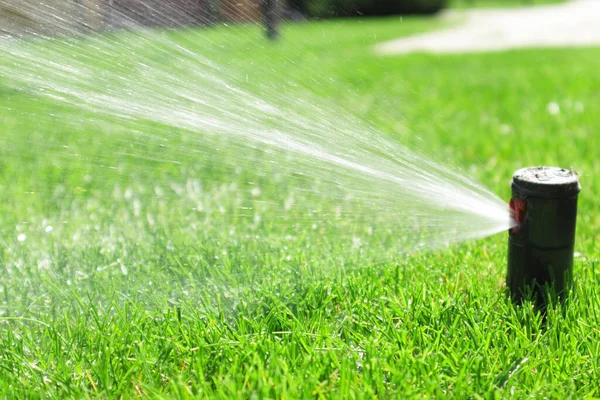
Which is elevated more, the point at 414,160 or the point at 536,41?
the point at 536,41

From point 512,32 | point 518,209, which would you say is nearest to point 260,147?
point 518,209

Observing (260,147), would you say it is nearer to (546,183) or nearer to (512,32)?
(546,183)

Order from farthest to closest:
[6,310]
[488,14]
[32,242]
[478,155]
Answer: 1. [488,14]
2. [478,155]
3. [32,242]
4. [6,310]

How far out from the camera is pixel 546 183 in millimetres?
1933

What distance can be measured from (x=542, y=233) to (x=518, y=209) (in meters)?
0.10

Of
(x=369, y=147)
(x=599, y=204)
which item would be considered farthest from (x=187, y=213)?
(x=599, y=204)

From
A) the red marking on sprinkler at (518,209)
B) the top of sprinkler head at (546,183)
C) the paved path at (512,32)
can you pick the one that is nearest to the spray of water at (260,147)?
the red marking on sprinkler at (518,209)

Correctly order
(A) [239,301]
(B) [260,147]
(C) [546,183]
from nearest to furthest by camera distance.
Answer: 1. (C) [546,183]
2. (A) [239,301]
3. (B) [260,147]

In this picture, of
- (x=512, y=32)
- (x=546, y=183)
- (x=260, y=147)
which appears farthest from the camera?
(x=512, y=32)

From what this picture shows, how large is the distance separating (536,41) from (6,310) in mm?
10091

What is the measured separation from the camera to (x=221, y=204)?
321 cm

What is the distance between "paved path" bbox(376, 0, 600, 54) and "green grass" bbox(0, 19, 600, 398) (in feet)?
20.7

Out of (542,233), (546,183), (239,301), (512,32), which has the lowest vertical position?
(239,301)

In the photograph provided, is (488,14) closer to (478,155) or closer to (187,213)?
(478,155)
